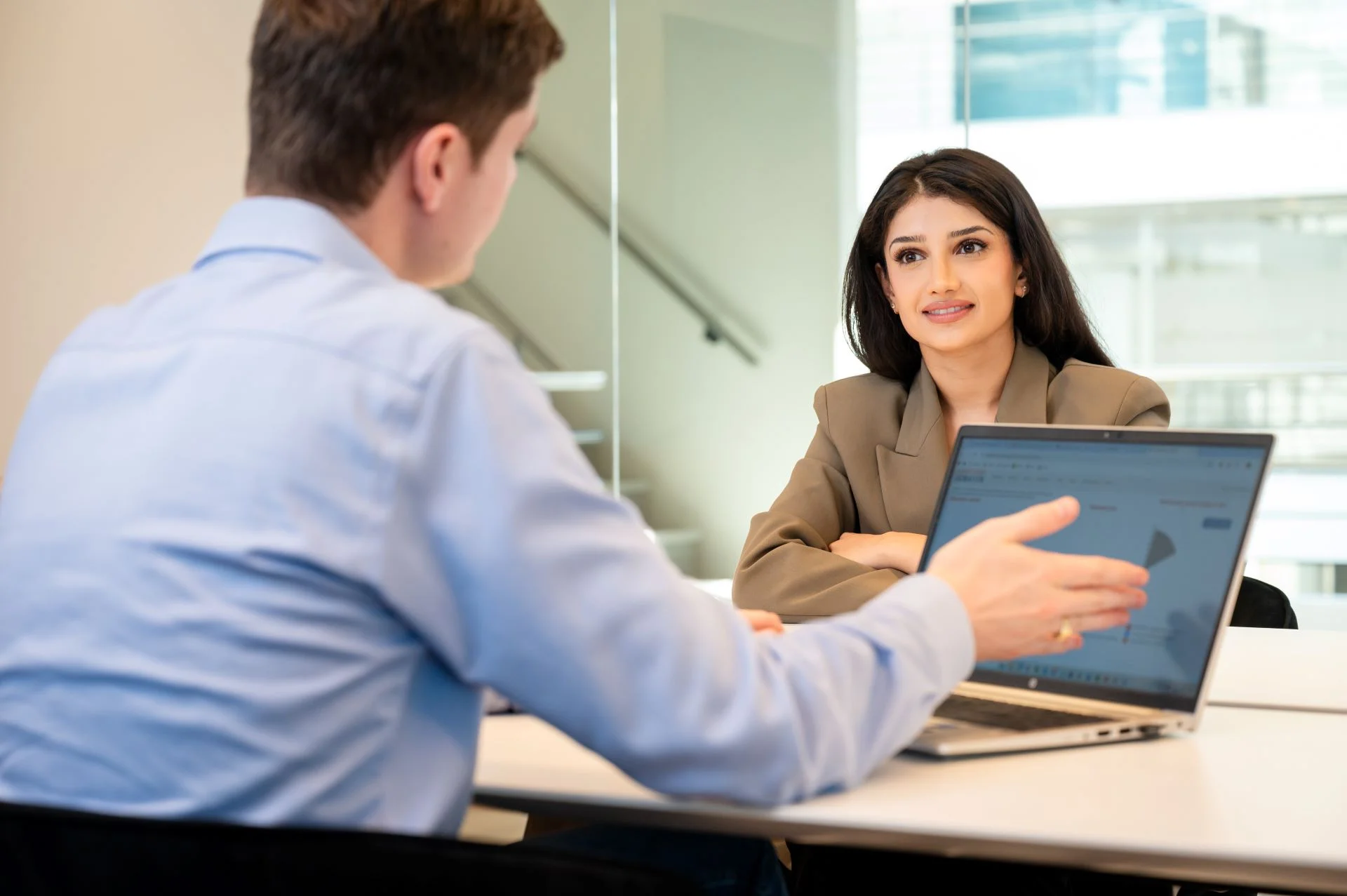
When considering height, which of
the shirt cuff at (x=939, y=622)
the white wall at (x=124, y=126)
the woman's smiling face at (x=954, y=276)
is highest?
the white wall at (x=124, y=126)

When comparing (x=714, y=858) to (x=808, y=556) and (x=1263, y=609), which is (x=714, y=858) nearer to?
(x=808, y=556)

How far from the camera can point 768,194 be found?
4.55 metres

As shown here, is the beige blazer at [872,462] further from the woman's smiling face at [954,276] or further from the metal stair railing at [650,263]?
the metal stair railing at [650,263]

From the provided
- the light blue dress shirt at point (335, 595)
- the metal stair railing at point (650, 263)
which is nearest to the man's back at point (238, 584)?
the light blue dress shirt at point (335, 595)

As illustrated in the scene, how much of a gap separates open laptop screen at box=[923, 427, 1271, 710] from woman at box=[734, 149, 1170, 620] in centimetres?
72

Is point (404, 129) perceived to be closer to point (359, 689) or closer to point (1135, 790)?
point (359, 689)

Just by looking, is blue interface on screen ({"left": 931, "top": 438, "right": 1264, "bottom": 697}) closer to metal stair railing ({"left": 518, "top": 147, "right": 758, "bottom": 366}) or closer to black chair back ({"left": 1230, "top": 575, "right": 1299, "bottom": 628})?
black chair back ({"left": 1230, "top": 575, "right": 1299, "bottom": 628})

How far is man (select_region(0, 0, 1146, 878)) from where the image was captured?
832 millimetres

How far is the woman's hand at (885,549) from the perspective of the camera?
1898 millimetres

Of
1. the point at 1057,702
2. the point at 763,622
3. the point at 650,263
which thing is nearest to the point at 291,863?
the point at 763,622

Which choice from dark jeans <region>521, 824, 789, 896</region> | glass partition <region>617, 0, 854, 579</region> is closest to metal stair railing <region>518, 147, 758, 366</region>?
glass partition <region>617, 0, 854, 579</region>

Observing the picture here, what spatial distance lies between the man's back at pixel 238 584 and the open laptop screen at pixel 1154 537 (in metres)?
0.62

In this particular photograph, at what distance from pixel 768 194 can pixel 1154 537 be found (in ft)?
11.3

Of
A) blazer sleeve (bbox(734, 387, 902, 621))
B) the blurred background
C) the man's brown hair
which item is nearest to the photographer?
the man's brown hair
